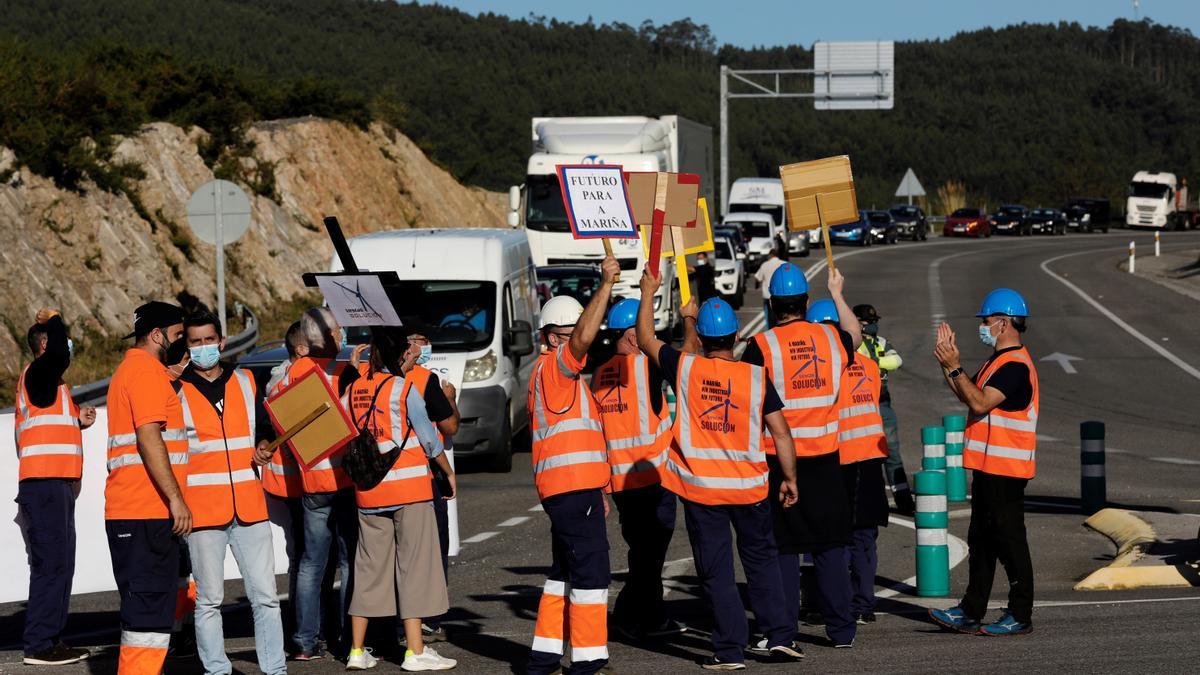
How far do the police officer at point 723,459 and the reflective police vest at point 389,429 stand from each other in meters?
1.23

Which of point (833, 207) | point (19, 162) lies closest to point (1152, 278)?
point (19, 162)

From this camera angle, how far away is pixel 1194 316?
34.2m

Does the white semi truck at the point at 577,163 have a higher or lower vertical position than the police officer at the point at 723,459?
higher

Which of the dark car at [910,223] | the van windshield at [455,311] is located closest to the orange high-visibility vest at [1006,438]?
the van windshield at [455,311]

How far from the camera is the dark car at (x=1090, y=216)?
7750 cm

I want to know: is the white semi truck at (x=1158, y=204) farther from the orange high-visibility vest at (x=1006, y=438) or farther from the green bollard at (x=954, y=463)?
the orange high-visibility vest at (x=1006, y=438)

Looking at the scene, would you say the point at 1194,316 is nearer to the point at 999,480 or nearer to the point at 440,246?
the point at 440,246

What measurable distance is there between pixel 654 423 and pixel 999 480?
1.86m

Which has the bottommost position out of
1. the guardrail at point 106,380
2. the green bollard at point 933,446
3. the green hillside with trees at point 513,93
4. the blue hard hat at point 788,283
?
the green bollard at point 933,446

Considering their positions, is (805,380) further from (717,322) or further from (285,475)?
(285,475)

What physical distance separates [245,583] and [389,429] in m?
1.04

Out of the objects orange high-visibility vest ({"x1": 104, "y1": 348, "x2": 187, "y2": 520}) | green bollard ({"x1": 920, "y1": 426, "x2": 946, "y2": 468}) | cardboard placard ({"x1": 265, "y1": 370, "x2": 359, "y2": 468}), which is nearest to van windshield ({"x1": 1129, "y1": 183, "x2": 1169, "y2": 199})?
green bollard ({"x1": 920, "y1": 426, "x2": 946, "y2": 468})

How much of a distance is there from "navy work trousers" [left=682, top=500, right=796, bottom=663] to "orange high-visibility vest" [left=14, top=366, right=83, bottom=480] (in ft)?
11.0

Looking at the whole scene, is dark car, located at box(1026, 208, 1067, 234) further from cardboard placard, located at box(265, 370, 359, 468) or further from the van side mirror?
cardboard placard, located at box(265, 370, 359, 468)
